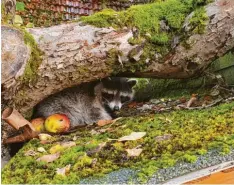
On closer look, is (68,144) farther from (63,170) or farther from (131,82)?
(131,82)

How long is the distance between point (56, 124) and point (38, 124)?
14 cm

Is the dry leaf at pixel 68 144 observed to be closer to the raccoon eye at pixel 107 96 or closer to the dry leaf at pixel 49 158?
the dry leaf at pixel 49 158

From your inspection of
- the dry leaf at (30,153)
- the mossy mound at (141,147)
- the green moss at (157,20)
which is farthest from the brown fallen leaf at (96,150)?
the green moss at (157,20)

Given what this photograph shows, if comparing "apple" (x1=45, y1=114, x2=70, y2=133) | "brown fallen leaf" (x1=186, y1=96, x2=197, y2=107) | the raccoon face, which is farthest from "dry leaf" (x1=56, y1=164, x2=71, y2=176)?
the raccoon face

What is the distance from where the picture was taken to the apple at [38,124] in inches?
111

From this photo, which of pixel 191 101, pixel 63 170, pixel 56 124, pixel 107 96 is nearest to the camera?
pixel 63 170

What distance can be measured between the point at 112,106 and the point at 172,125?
1.74 metres

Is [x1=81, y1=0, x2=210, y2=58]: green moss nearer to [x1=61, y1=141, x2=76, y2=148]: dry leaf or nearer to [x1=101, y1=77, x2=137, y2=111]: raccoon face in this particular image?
[x1=61, y1=141, x2=76, y2=148]: dry leaf

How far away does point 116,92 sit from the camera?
4086mm

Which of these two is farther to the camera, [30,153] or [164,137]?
[30,153]

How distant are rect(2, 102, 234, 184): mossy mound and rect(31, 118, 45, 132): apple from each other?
1.30 feet

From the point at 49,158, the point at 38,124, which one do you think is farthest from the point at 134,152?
the point at 38,124

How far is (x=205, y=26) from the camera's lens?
2.83m

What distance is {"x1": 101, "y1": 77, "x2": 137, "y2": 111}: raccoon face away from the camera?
3.91 meters
